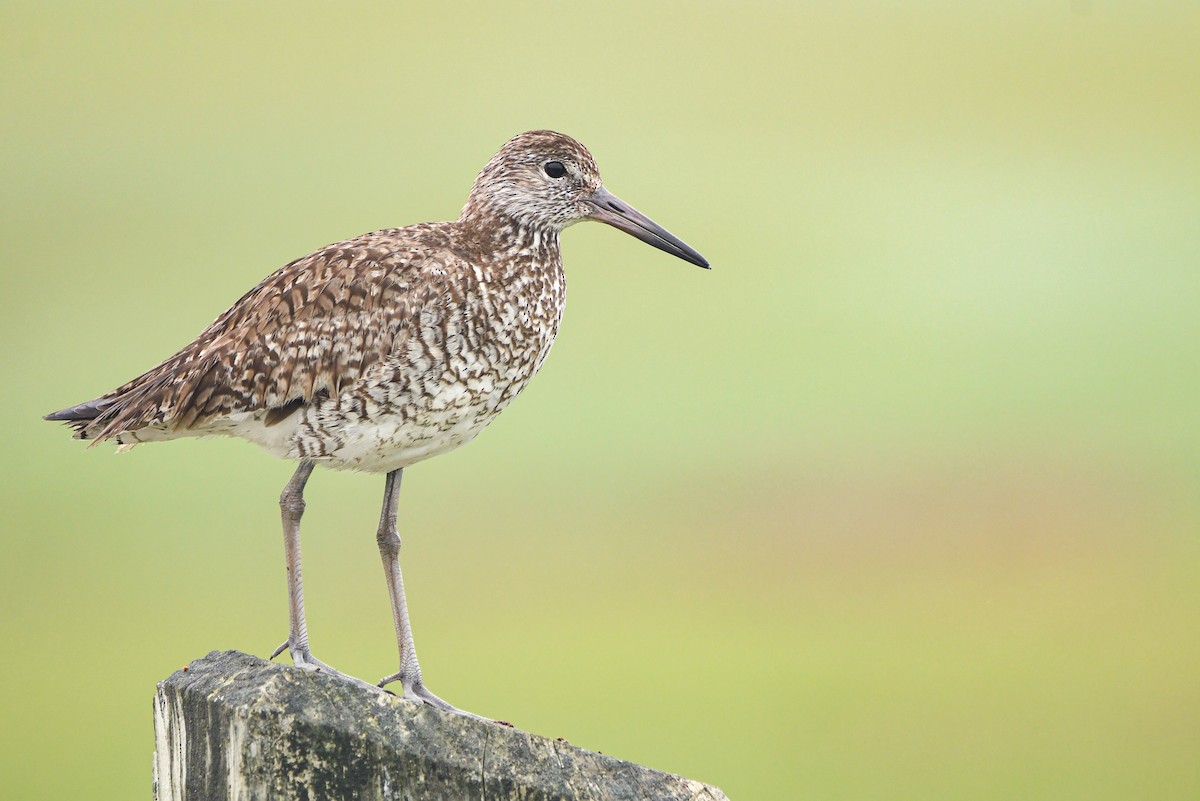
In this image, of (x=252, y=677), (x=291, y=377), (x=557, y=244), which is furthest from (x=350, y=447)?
(x=252, y=677)

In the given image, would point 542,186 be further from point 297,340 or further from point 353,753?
point 353,753

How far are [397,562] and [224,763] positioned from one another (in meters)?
2.37

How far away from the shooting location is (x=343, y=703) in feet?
10.3

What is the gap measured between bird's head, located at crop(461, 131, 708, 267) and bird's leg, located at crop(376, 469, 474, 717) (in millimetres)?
1247

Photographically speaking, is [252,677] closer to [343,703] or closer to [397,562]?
[343,703]

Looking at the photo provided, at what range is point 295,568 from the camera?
201 inches

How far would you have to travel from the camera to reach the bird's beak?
5.63m

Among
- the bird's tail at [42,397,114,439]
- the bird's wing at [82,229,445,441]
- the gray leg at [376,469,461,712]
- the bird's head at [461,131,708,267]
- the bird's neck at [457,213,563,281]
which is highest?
the bird's head at [461,131,708,267]

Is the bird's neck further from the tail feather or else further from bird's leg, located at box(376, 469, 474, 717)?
the tail feather

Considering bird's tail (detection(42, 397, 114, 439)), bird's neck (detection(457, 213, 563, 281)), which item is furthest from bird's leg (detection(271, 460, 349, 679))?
bird's neck (detection(457, 213, 563, 281))

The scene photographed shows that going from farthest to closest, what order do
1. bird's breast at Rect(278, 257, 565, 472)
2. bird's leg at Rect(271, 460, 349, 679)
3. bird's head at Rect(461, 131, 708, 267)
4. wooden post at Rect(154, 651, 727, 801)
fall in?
bird's head at Rect(461, 131, 708, 267)
bird's leg at Rect(271, 460, 349, 679)
bird's breast at Rect(278, 257, 565, 472)
wooden post at Rect(154, 651, 727, 801)

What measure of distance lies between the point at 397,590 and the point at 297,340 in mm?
1234

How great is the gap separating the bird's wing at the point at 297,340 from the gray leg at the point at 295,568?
0.41 meters

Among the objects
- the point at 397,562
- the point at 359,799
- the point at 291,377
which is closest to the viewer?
the point at 359,799
